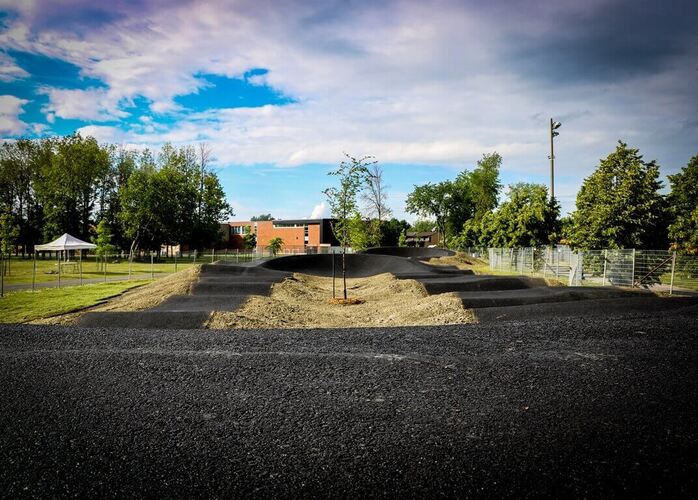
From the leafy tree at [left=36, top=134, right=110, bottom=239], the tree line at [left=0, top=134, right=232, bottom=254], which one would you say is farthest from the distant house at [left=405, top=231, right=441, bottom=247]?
the leafy tree at [left=36, top=134, right=110, bottom=239]

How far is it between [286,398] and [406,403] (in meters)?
1.45

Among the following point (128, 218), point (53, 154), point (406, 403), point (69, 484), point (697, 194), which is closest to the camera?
point (69, 484)

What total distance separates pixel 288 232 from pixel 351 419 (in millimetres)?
84409

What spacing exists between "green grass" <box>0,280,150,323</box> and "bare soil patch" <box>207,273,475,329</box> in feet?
18.9

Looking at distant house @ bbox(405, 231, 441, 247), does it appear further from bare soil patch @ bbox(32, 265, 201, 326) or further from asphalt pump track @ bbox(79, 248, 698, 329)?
bare soil patch @ bbox(32, 265, 201, 326)

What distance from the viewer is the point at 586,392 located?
5320mm

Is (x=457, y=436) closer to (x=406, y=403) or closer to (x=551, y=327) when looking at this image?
(x=406, y=403)

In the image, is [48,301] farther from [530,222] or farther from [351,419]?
[530,222]

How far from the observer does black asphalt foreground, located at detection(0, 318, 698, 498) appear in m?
3.58

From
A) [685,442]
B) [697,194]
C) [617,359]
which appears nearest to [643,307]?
[617,359]

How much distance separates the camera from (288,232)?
87938 mm

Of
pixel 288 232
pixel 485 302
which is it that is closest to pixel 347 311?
pixel 485 302

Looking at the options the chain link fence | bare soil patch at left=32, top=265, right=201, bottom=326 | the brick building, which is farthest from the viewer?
the brick building

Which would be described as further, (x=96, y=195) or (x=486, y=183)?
(x=486, y=183)
